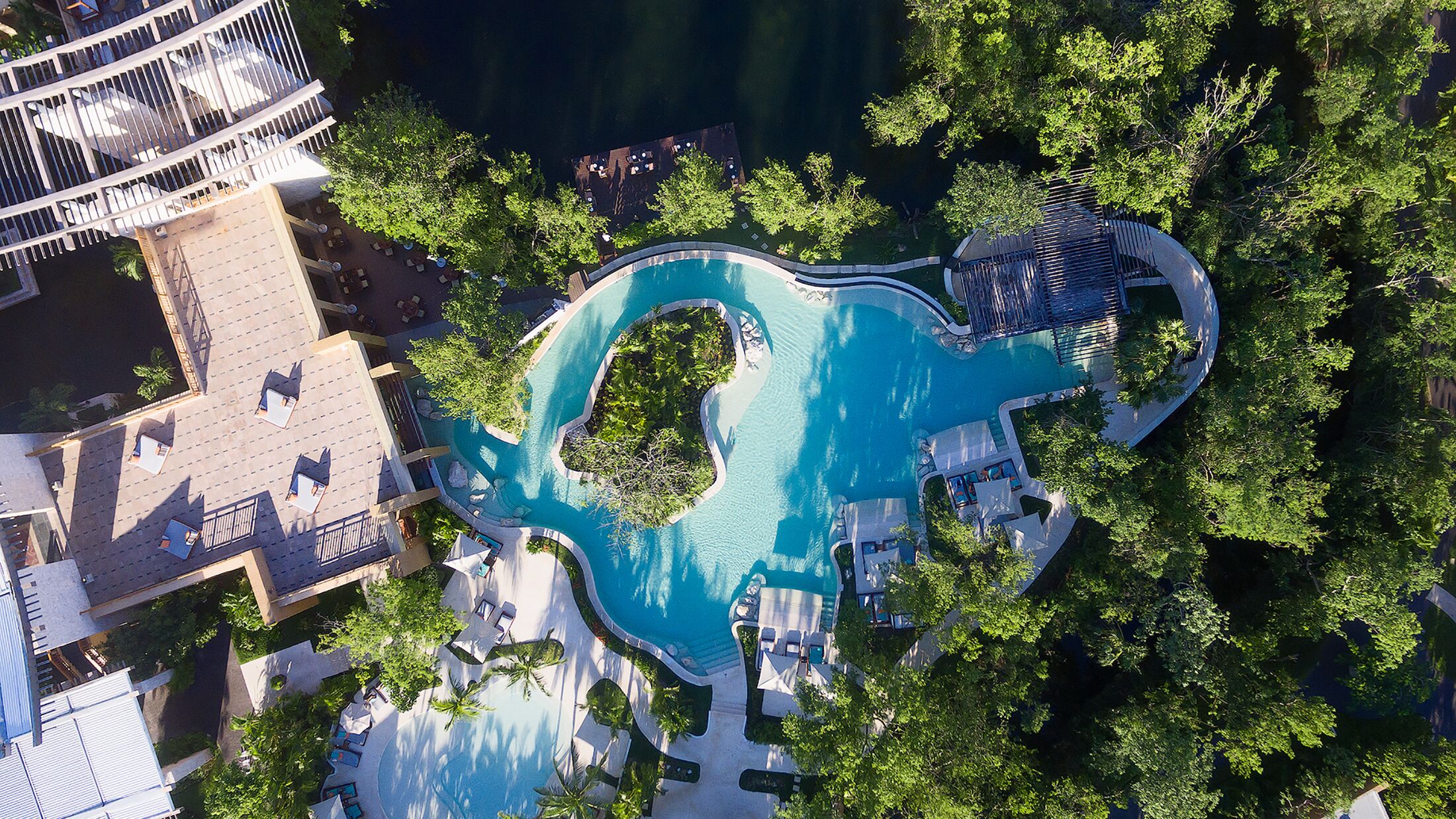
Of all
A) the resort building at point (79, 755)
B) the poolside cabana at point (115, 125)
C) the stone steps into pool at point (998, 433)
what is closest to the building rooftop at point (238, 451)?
the poolside cabana at point (115, 125)

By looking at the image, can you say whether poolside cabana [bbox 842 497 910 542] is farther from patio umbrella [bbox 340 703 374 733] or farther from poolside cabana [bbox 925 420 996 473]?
patio umbrella [bbox 340 703 374 733]

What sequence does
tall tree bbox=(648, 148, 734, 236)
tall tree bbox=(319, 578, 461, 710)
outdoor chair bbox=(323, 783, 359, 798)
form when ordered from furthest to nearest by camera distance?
1. outdoor chair bbox=(323, 783, 359, 798)
2. tall tree bbox=(648, 148, 734, 236)
3. tall tree bbox=(319, 578, 461, 710)

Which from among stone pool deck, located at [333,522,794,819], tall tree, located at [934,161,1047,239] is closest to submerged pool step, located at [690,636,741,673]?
stone pool deck, located at [333,522,794,819]

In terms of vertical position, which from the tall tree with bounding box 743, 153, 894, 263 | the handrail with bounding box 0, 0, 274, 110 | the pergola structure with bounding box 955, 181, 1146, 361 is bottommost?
the pergola structure with bounding box 955, 181, 1146, 361

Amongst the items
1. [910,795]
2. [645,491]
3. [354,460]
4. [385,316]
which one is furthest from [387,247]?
[910,795]

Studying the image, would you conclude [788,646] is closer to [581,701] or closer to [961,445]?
[581,701]

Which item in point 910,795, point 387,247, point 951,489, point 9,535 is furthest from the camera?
point 387,247

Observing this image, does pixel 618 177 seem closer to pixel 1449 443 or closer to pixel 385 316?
pixel 385 316
